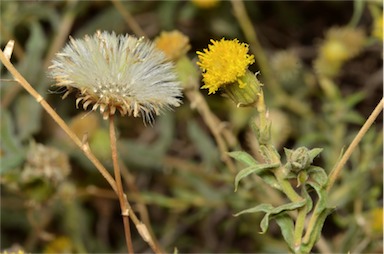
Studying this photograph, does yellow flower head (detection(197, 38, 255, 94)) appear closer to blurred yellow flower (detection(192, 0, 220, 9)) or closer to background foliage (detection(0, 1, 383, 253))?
background foliage (detection(0, 1, 383, 253))

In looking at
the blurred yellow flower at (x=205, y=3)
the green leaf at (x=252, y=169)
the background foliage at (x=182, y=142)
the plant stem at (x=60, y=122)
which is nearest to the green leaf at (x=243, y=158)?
the green leaf at (x=252, y=169)

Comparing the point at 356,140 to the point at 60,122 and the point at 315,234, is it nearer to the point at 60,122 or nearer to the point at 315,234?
the point at 315,234

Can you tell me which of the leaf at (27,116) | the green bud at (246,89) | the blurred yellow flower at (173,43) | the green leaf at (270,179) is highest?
A: the blurred yellow flower at (173,43)

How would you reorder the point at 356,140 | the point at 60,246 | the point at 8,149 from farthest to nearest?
the point at 60,246 → the point at 8,149 → the point at 356,140

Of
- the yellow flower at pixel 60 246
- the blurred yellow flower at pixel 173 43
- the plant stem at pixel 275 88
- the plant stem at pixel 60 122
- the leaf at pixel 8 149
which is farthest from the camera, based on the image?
the plant stem at pixel 275 88

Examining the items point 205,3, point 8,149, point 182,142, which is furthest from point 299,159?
point 182,142

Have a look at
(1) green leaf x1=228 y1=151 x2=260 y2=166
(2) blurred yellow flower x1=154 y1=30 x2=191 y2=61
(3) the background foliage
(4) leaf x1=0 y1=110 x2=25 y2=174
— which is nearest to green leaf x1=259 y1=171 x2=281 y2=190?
(1) green leaf x1=228 y1=151 x2=260 y2=166

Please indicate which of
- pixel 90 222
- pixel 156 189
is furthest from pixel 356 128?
pixel 90 222

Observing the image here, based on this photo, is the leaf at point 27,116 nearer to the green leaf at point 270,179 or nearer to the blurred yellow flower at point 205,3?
the blurred yellow flower at point 205,3
